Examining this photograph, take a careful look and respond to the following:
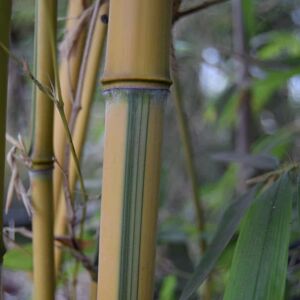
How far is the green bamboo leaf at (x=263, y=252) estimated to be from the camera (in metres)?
0.35

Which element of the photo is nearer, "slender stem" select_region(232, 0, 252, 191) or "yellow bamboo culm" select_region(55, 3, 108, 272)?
"yellow bamboo culm" select_region(55, 3, 108, 272)

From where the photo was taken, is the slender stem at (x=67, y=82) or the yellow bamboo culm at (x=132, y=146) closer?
the yellow bamboo culm at (x=132, y=146)

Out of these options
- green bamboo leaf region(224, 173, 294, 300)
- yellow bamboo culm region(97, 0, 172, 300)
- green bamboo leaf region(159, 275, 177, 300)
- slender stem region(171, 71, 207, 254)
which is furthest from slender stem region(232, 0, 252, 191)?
yellow bamboo culm region(97, 0, 172, 300)

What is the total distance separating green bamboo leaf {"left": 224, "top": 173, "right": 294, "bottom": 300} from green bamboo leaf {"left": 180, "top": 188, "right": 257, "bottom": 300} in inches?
1.5

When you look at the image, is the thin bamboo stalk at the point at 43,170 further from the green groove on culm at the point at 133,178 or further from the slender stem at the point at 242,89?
the slender stem at the point at 242,89

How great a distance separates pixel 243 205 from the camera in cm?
48

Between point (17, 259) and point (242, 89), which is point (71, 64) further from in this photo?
point (242, 89)

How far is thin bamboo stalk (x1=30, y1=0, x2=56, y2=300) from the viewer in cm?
39

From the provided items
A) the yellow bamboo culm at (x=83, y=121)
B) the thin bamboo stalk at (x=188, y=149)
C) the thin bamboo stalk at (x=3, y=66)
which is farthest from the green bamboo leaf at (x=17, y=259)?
the thin bamboo stalk at (x=3, y=66)

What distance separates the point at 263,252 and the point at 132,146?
0.42 ft

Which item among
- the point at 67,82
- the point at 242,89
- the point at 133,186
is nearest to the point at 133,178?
the point at 133,186

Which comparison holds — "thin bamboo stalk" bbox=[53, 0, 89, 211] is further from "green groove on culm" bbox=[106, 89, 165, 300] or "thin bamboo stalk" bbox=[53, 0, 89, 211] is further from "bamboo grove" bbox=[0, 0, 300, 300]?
"green groove on culm" bbox=[106, 89, 165, 300]

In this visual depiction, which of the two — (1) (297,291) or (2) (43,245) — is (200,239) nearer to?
(1) (297,291)

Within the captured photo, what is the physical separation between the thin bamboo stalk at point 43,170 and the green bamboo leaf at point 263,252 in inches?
5.5
